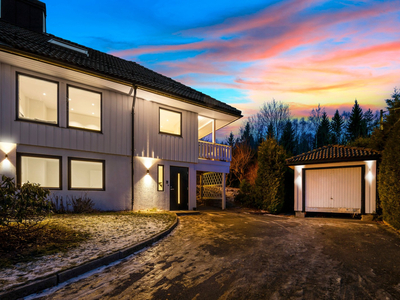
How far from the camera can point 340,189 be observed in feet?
36.6

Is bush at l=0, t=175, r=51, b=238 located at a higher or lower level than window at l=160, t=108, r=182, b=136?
lower

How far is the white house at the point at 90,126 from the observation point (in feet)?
25.4

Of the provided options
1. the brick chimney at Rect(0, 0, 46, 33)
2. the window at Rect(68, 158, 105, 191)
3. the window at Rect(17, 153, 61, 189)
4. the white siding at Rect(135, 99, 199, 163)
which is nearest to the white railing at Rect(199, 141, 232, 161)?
the white siding at Rect(135, 99, 199, 163)

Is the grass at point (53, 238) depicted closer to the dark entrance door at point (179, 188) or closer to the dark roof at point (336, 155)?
the dark entrance door at point (179, 188)

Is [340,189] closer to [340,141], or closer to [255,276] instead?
[255,276]

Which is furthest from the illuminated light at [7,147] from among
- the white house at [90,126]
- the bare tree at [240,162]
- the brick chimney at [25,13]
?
the bare tree at [240,162]

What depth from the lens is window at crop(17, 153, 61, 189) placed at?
7.98 metres

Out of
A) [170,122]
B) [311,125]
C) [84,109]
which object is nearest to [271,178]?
[170,122]

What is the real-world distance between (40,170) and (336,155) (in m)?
13.4

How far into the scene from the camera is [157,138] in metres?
11.3

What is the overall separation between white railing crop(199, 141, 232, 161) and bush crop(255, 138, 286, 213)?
216cm

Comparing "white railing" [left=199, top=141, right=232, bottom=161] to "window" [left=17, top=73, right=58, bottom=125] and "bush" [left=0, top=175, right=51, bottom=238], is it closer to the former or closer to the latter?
"window" [left=17, top=73, right=58, bottom=125]

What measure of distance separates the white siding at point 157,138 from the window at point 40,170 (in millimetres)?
3266

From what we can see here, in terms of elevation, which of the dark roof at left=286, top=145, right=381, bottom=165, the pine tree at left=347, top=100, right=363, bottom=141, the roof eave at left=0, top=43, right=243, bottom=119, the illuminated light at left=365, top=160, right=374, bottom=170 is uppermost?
the pine tree at left=347, top=100, right=363, bottom=141
